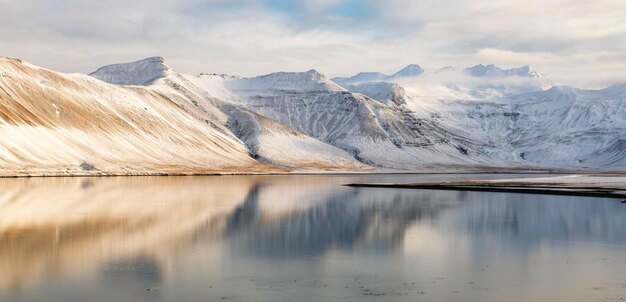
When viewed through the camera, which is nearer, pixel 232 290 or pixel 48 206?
pixel 232 290

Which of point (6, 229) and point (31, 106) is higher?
point (31, 106)

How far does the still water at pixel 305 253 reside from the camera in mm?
28469

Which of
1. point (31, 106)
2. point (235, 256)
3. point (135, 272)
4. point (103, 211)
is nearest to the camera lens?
point (135, 272)

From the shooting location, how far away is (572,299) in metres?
27.4

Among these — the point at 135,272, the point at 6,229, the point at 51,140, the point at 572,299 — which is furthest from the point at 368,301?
the point at 51,140

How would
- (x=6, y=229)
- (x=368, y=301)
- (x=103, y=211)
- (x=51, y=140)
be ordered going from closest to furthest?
(x=368, y=301)
(x=6, y=229)
(x=103, y=211)
(x=51, y=140)

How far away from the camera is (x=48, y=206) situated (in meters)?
62.4

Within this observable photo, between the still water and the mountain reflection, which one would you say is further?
the mountain reflection

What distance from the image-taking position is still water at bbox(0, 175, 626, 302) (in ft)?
93.4

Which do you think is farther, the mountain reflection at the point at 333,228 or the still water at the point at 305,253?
the mountain reflection at the point at 333,228

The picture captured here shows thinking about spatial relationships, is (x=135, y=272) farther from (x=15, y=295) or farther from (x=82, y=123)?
(x=82, y=123)

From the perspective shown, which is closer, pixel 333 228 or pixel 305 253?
pixel 305 253

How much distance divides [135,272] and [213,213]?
89.4 ft

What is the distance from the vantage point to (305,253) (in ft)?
124
